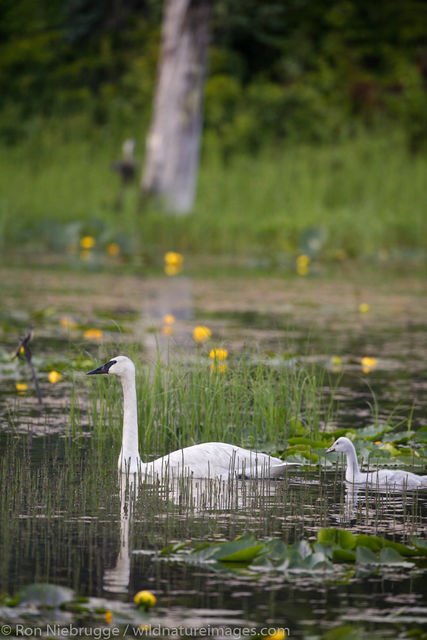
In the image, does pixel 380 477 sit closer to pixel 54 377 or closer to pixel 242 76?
pixel 54 377

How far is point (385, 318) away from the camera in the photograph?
12750 millimetres

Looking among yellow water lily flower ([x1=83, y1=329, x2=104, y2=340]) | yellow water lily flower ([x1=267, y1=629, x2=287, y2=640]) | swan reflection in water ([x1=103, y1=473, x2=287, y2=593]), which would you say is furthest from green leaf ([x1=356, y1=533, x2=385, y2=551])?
yellow water lily flower ([x1=83, y1=329, x2=104, y2=340])

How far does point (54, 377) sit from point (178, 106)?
525 inches

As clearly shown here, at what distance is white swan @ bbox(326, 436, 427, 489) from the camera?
625 centimetres

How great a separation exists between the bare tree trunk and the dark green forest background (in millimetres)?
3300

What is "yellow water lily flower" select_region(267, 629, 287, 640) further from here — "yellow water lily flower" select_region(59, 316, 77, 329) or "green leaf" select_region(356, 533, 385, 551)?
"yellow water lily flower" select_region(59, 316, 77, 329)

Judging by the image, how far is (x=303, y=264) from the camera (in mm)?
17750

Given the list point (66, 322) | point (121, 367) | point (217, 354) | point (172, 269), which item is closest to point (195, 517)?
point (121, 367)

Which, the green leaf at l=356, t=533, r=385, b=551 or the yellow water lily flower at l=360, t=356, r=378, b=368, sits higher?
the yellow water lily flower at l=360, t=356, r=378, b=368

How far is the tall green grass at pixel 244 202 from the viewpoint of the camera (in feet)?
63.7

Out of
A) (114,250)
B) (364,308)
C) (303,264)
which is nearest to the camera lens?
(364,308)

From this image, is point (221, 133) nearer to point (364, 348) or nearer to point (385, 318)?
point (385, 318)

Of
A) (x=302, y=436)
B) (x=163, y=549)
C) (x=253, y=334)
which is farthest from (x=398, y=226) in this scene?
(x=163, y=549)

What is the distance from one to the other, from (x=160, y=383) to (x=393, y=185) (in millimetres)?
15639
